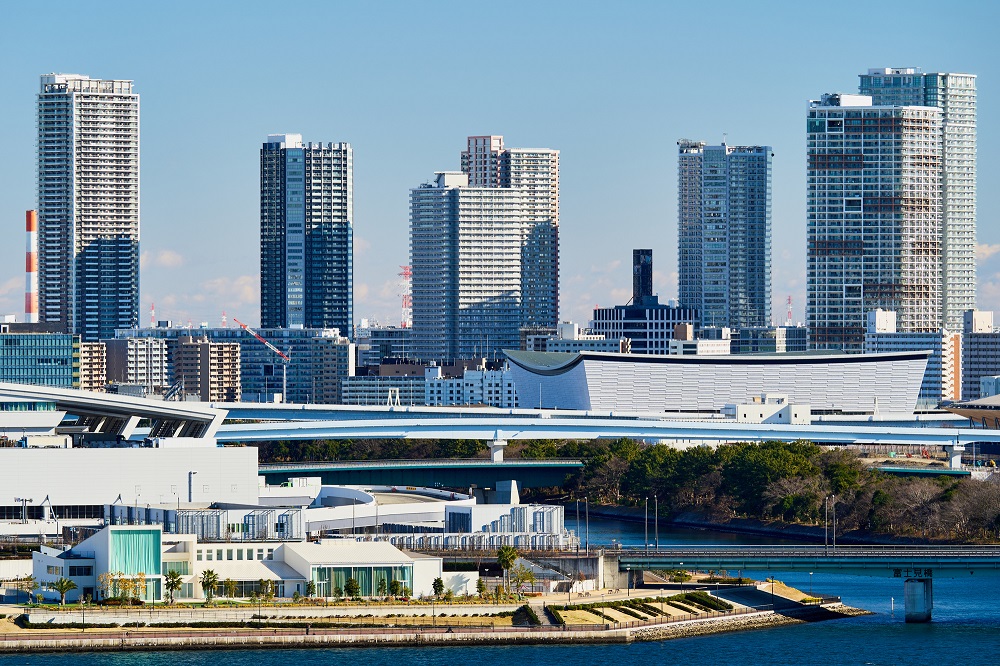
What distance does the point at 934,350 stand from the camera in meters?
186

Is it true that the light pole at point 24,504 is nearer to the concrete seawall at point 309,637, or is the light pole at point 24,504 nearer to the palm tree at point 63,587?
the palm tree at point 63,587

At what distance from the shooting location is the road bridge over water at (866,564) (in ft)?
214

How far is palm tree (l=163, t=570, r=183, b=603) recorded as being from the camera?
61.4 metres

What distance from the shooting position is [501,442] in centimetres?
11150

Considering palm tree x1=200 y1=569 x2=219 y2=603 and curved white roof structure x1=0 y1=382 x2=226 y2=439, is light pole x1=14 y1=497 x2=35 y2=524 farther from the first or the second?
palm tree x1=200 y1=569 x2=219 y2=603

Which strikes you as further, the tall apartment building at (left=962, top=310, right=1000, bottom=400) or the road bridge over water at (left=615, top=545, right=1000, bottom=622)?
the tall apartment building at (left=962, top=310, right=1000, bottom=400)

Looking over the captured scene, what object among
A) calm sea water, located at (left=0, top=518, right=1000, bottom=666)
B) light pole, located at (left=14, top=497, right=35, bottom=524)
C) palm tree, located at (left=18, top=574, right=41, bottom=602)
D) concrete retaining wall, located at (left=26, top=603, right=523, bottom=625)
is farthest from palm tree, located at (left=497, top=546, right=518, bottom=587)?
light pole, located at (left=14, top=497, right=35, bottom=524)

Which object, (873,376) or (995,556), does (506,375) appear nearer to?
(873,376)

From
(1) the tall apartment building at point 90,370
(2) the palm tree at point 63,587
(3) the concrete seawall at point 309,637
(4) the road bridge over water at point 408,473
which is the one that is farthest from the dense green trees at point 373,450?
(1) the tall apartment building at point 90,370

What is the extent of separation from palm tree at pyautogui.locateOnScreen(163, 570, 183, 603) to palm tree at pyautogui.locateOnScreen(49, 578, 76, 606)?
7.98ft

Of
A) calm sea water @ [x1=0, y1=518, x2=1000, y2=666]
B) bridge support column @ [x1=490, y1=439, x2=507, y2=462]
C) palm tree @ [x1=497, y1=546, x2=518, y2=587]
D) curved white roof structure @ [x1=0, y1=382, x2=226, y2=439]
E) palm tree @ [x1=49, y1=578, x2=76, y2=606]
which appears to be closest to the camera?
A: calm sea water @ [x1=0, y1=518, x2=1000, y2=666]

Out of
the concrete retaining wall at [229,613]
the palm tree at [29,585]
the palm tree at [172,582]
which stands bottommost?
the concrete retaining wall at [229,613]

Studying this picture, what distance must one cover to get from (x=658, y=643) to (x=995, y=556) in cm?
1216

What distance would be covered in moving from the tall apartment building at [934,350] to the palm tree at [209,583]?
424 ft
